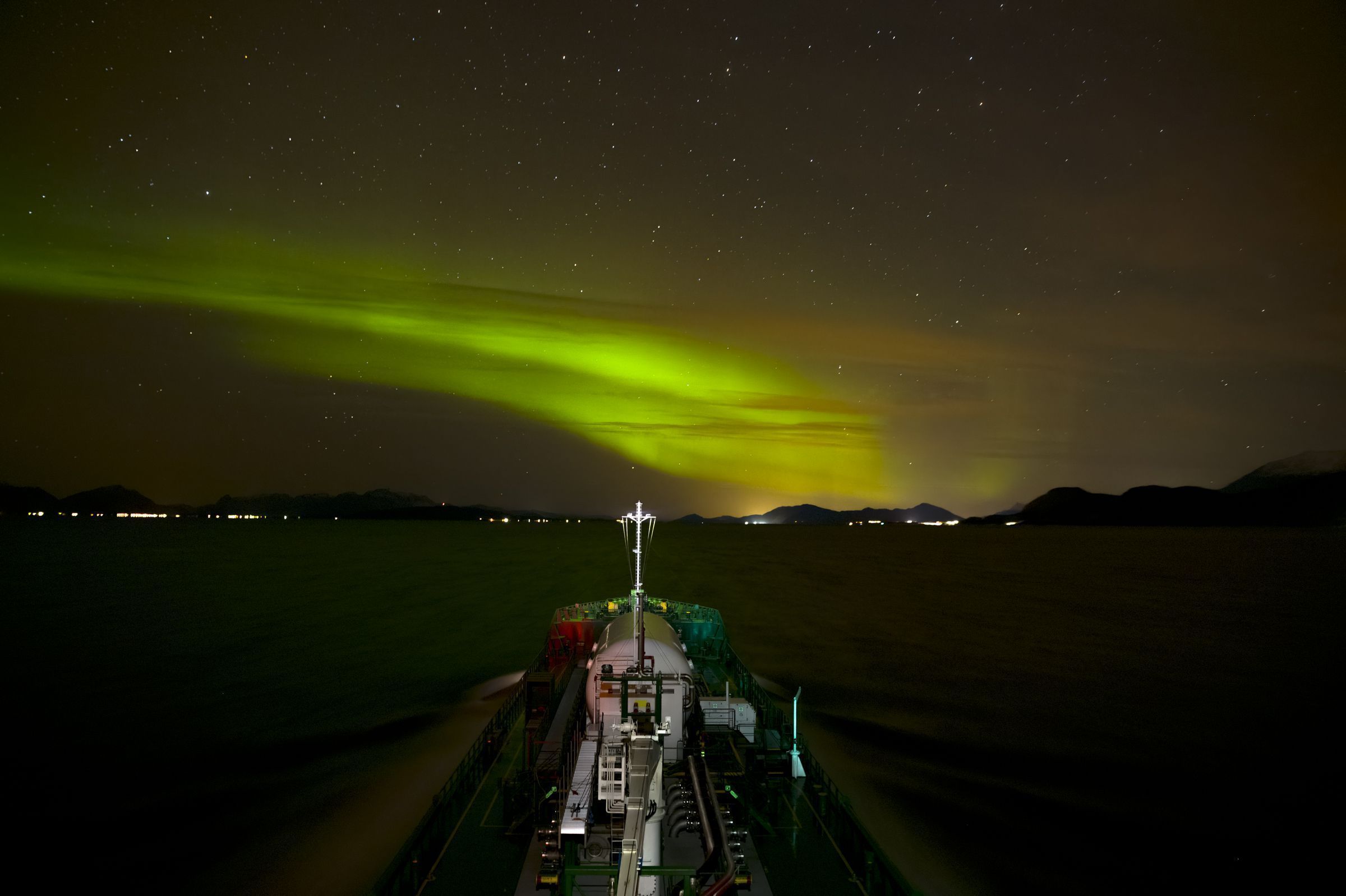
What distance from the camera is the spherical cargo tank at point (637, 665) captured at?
59.1 feet

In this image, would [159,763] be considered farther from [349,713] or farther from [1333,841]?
[1333,841]

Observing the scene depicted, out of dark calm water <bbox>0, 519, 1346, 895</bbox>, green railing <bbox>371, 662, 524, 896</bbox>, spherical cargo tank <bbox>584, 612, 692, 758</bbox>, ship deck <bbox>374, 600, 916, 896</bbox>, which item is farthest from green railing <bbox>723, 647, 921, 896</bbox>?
green railing <bbox>371, 662, 524, 896</bbox>

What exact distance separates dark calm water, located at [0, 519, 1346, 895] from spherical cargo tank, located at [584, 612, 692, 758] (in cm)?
1014

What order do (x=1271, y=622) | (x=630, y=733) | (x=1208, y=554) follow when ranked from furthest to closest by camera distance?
(x=1208, y=554)
(x=1271, y=622)
(x=630, y=733)

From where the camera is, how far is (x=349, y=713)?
1715 inches

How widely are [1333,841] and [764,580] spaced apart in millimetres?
94412

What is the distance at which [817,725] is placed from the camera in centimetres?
4266

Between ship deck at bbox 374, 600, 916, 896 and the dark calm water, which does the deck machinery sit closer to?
ship deck at bbox 374, 600, 916, 896

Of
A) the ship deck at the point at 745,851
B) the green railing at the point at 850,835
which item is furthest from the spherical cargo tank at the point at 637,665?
the green railing at the point at 850,835

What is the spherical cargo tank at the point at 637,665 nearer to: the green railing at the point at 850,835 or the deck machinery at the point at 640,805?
the deck machinery at the point at 640,805

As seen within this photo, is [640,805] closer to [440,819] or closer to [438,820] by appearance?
[438,820]

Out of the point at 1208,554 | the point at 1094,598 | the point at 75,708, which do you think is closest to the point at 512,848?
the point at 75,708

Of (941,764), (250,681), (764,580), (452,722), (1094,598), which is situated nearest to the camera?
(941,764)

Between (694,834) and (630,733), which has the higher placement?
(630,733)
